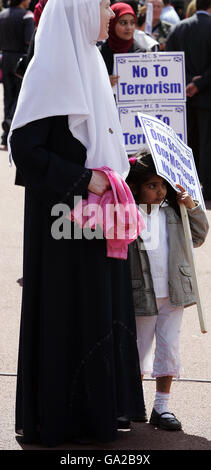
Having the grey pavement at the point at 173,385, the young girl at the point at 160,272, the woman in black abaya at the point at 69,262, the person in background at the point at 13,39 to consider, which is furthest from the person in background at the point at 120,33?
the person in background at the point at 13,39

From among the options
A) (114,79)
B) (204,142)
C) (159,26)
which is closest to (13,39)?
(159,26)

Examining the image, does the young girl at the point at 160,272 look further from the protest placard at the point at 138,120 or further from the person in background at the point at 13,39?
the person in background at the point at 13,39

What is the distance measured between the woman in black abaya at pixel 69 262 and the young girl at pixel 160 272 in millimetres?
207

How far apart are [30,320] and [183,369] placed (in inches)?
55.8

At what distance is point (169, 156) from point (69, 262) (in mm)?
677

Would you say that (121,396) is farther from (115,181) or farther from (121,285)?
(115,181)

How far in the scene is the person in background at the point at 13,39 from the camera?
12.2 m

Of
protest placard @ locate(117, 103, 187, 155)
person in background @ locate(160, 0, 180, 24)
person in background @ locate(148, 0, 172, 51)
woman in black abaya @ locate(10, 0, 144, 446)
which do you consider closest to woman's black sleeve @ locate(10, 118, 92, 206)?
woman in black abaya @ locate(10, 0, 144, 446)

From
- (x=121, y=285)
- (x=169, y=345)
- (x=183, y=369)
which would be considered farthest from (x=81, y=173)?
(x=183, y=369)

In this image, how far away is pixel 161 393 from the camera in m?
4.34

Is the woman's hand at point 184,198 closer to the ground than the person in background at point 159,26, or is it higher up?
closer to the ground

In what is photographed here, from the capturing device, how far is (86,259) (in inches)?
153

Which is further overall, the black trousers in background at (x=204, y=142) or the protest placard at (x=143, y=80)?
the black trousers in background at (x=204, y=142)

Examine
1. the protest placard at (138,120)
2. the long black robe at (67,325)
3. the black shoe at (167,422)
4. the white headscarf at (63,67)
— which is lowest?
the black shoe at (167,422)
